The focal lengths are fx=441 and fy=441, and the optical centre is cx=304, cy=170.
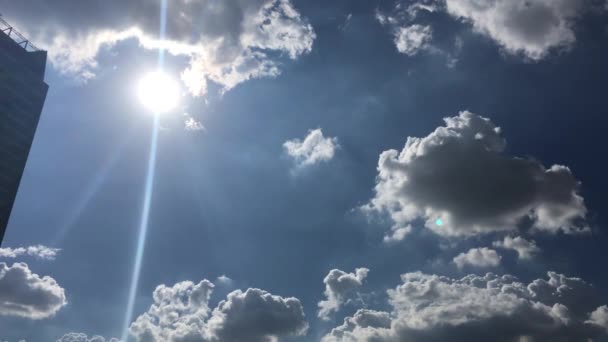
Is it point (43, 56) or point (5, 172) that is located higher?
point (43, 56)

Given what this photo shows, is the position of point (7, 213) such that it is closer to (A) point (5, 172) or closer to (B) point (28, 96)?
(A) point (5, 172)

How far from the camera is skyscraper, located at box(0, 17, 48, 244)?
98688 millimetres

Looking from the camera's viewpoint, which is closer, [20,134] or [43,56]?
[20,134]

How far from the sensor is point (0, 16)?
102562 mm

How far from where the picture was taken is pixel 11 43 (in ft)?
349

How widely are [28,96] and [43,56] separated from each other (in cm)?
1294

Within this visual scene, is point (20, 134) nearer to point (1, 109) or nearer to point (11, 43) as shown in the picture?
point (1, 109)

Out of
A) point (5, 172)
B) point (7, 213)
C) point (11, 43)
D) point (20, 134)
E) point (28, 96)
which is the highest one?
point (11, 43)

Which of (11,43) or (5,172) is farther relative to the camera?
(11,43)

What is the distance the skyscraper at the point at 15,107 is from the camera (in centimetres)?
9869

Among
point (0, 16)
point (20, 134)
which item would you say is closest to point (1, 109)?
point (20, 134)

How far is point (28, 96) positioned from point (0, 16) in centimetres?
1880

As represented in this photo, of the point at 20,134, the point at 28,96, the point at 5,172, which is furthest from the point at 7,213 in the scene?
the point at 28,96

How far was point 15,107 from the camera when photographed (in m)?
103
